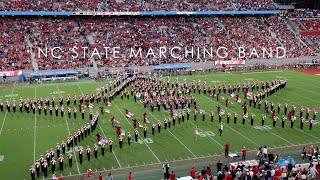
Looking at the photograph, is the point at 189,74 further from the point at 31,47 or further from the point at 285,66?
the point at 31,47

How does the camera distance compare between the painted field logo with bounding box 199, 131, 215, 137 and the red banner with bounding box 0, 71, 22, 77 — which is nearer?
the painted field logo with bounding box 199, 131, 215, 137

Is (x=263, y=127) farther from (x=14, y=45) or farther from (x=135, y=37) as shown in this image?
(x=14, y=45)

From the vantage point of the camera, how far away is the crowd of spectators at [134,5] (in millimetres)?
47281

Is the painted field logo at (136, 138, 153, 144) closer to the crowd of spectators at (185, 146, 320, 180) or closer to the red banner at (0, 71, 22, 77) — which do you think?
the crowd of spectators at (185, 146, 320, 180)

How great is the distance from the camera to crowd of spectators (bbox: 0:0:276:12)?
4728cm

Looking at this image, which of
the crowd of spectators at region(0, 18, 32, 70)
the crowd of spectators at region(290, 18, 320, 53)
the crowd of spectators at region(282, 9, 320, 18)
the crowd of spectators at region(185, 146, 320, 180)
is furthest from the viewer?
the crowd of spectators at region(282, 9, 320, 18)

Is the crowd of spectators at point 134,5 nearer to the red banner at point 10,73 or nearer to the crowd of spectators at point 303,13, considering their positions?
the crowd of spectators at point 303,13

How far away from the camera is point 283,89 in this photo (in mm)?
30172

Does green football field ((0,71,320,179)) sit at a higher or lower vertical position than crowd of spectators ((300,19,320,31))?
lower

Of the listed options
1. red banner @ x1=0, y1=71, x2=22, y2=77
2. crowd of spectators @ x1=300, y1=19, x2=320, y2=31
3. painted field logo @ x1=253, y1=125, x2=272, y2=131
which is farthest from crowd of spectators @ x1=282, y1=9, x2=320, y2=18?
painted field logo @ x1=253, y1=125, x2=272, y2=131

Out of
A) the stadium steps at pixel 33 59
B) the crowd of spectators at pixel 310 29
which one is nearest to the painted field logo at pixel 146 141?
the stadium steps at pixel 33 59

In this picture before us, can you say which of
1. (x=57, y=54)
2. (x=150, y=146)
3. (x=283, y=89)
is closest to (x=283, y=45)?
(x=283, y=89)

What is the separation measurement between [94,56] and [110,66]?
2.89 meters

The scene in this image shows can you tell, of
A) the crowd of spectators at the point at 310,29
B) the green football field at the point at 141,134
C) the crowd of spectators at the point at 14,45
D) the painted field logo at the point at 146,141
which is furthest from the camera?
the crowd of spectators at the point at 310,29
